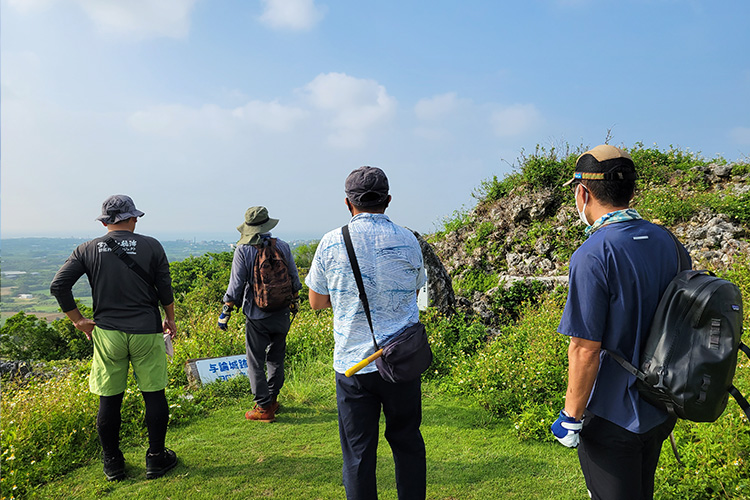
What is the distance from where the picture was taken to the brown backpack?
4.84 m

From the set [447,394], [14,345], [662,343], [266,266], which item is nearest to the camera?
[662,343]

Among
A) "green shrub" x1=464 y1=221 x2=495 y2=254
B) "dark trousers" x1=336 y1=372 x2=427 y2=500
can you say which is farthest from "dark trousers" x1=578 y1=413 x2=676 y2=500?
"green shrub" x1=464 y1=221 x2=495 y2=254

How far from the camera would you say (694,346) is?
1.92 meters

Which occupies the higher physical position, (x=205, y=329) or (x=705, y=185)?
(x=705, y=185)

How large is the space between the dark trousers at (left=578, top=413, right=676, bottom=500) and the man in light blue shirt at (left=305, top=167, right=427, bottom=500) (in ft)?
3.32

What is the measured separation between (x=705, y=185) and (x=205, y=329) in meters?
10.9

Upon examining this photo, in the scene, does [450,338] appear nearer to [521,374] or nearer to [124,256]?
[521,374]

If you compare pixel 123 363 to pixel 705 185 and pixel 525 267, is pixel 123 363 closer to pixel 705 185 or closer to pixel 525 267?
pixel 525 267

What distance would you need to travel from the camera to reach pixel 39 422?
4.55 m

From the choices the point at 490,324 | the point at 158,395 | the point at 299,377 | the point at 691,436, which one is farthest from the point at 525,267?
the point at 158,395

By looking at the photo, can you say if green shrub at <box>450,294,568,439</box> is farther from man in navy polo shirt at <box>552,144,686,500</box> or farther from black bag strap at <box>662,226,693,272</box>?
black bag strap at <box>662,226,693,272</box>

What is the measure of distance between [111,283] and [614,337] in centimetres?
367

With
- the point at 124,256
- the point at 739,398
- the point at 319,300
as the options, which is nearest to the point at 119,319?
the point at 124,256

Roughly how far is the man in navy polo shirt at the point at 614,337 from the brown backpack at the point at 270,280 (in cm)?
333
